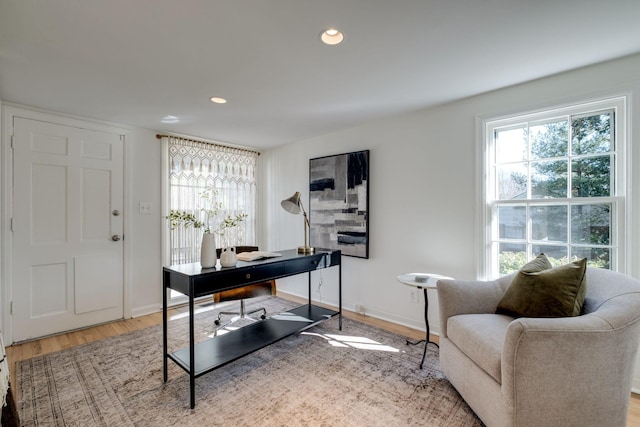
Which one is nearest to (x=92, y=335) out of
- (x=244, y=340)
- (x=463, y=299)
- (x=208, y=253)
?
(x=244, y=340)

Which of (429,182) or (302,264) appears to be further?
(429,182)

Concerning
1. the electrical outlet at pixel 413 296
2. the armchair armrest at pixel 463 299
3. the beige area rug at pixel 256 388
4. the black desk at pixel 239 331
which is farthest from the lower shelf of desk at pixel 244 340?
the armchair armrest at pixel 463 299

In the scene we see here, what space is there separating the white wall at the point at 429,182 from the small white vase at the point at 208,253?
180 centimetres

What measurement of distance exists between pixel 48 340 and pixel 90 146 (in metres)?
1.94

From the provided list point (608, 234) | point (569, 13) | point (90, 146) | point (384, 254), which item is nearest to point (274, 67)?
point (569, 13)

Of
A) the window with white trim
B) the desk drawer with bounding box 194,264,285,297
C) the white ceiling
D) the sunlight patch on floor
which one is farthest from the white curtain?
the window with white trim

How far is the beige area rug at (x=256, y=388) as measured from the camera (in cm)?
171

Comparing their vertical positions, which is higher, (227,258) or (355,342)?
(227,258)

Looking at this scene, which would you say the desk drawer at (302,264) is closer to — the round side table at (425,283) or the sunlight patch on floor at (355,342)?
the sunlight patch on floor at (355,342)

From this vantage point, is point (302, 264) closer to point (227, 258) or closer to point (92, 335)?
point (227, 258)

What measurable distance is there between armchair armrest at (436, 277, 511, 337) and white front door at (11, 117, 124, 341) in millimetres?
3338

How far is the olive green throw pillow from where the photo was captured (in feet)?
5.33

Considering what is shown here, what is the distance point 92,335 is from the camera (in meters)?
2.87

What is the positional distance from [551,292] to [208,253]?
85.4 inches
